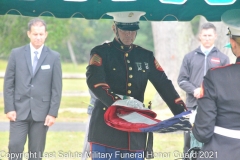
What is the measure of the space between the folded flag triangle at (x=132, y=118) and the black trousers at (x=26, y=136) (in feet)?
6.74

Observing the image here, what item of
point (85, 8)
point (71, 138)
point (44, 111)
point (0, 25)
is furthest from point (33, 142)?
point (0, 25)

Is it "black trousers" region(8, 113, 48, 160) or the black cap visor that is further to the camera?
"black trousers" region(8, 113, 48, 160)

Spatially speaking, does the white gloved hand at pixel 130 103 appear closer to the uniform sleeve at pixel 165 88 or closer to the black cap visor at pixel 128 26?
the uniform sleeve at pixel 165 88

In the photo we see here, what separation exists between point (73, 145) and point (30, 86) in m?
3.69

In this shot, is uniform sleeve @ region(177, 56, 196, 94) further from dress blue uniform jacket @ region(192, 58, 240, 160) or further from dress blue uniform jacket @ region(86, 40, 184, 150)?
dress blue uniform jacket @ region(192, 58, 240, 160)

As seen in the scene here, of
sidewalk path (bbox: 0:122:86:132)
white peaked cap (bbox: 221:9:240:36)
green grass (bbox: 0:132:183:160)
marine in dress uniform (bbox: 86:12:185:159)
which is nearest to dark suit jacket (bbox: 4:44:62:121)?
green grass (bbox: 0:132:183:160)

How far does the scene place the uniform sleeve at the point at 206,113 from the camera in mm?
4391

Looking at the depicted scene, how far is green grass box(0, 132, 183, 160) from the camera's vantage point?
9414mm

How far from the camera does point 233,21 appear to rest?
15.2 feet

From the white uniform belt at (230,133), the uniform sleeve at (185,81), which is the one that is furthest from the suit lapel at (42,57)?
the white uniform belt at (230,133)

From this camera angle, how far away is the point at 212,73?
450 cm

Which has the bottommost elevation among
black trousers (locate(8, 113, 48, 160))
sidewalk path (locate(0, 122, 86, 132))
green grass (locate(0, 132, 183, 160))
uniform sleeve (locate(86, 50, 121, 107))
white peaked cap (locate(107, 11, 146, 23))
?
sidewalk path (locate(0, 122, 86, 132))

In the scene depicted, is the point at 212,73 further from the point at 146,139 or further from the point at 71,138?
the point at 71,138

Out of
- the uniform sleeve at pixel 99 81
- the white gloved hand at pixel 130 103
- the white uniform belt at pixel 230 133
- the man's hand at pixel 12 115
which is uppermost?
the uniform sleeve at pixel 99 81
